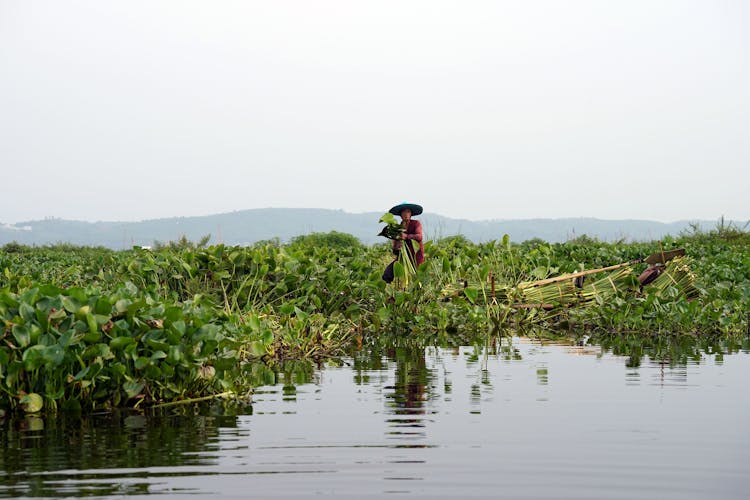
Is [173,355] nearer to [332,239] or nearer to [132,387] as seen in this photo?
[132,387]

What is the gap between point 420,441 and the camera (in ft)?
20.6

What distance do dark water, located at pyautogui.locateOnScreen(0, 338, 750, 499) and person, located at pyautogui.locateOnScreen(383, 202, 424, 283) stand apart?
449 centimetres

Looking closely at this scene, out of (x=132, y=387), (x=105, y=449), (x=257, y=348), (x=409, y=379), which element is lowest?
(x=105, y=449)

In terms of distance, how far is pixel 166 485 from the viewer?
17.1ft

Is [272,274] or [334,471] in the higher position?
[272,274]

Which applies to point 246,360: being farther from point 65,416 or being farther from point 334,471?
point 334,471

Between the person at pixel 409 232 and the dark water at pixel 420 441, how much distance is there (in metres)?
4.49

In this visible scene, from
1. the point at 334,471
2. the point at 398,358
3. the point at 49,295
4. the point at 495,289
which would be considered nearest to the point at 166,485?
the point at 334,471

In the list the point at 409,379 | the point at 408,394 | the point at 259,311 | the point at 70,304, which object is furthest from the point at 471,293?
the point at 70,304

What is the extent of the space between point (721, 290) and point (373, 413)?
8.70 m

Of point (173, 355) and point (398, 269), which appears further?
point (398, 269)

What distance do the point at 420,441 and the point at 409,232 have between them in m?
7.62

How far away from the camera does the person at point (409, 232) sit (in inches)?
539

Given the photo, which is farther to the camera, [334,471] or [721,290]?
[721,290]
